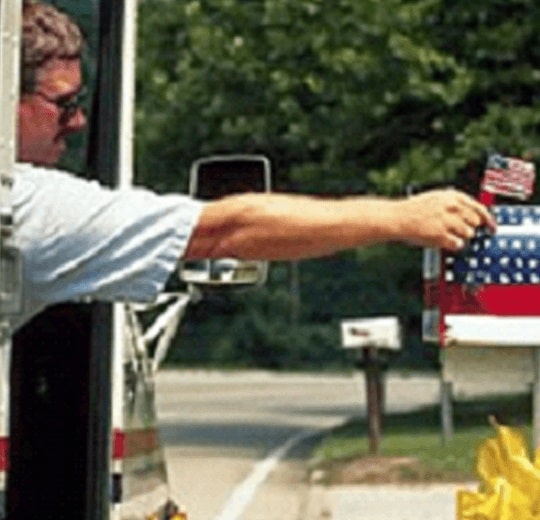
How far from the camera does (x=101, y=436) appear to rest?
532 centimetres

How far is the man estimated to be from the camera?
337 centimetres

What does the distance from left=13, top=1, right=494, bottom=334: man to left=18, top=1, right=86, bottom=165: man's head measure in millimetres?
370

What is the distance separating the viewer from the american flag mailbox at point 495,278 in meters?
4.32

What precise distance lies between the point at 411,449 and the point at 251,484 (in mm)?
2950

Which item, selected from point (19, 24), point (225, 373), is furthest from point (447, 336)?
point (225, 373)

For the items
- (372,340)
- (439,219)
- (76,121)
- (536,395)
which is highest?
(76,121)

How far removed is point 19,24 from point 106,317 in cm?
186

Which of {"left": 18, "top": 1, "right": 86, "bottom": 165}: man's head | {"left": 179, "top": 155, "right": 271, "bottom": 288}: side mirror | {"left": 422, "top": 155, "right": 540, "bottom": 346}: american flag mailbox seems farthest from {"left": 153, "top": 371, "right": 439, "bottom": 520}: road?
{"left": 18, "top": 1, "right": 86, "bottom": 165}: man's head

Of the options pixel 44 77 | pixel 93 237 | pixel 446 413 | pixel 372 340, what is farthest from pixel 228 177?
pixel 372 340

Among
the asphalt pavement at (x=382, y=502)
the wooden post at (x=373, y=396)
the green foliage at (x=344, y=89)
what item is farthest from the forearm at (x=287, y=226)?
the wooden post at (x=373, y=396)

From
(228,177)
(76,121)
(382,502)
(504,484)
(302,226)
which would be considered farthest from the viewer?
(382,502)

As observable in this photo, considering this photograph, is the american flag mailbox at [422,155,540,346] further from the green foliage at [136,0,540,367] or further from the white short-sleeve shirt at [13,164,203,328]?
the green foliage at [136,0,540,367]

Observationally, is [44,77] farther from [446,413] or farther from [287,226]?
[446,413]

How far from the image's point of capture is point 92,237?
11.1ft
